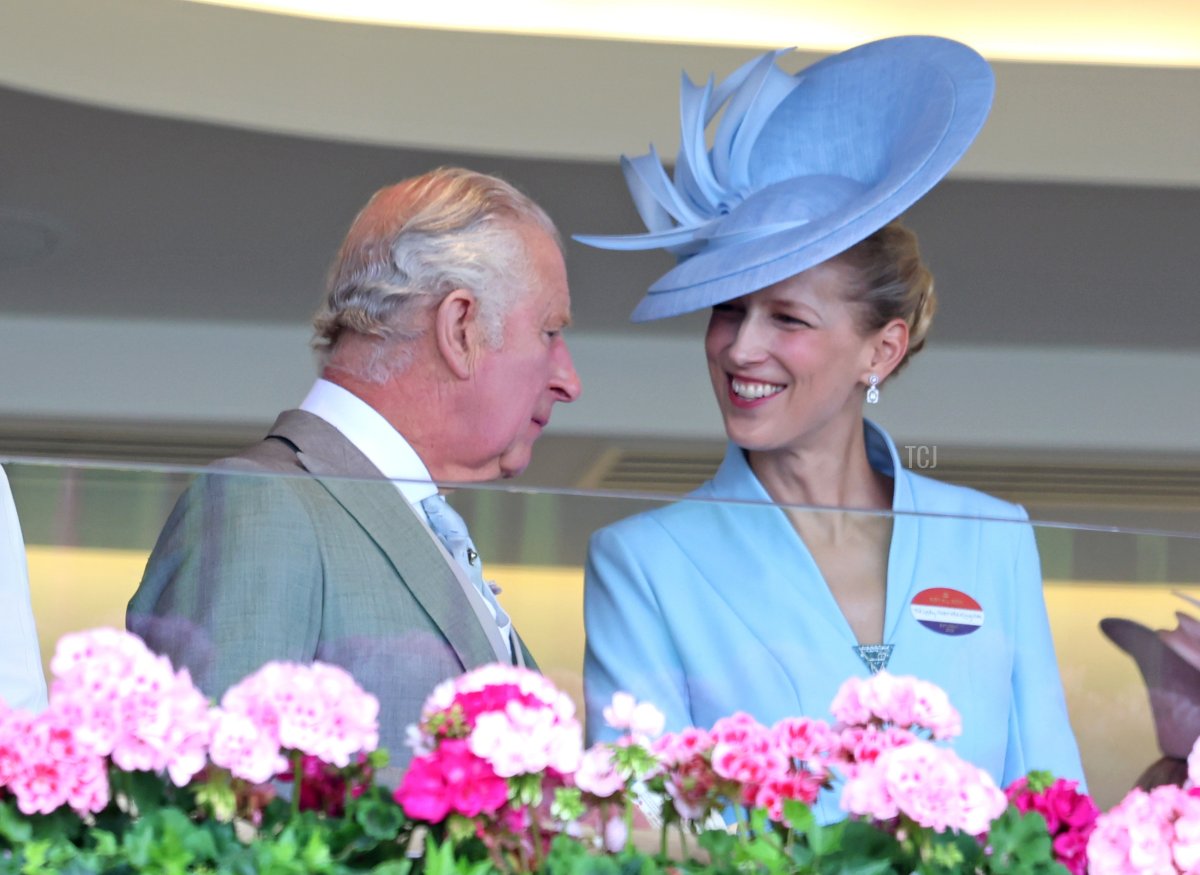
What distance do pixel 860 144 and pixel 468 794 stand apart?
1321 millimetres

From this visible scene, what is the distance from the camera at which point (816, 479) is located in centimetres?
184

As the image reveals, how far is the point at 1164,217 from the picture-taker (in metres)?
4.68

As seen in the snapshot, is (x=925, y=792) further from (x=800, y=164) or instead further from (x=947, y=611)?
(x=800, y=164)

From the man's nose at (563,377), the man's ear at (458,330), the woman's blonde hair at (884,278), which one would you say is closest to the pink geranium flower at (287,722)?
the man's ear at (458,330)

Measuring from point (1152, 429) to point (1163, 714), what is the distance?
4.73 metres

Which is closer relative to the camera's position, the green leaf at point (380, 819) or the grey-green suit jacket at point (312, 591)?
the green leaf at point (380, 819)

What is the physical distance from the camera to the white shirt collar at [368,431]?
1534mm

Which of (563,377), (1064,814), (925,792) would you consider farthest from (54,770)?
(563,377)

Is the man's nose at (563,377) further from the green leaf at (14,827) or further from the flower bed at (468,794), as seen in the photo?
the green leaf at (14,827)

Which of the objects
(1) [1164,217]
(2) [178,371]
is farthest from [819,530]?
(2) [178,371]

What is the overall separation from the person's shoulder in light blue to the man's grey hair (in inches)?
24.0

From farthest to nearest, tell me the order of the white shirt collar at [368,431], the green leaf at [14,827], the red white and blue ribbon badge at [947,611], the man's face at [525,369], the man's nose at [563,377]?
the man's nose at [563,377] → the man's face at [525,369] → the white shirt collar at [368,431] → the red white and blue ribbon badge at [947,611] → the green leaf at [14,827]

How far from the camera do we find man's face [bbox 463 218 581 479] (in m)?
1.65

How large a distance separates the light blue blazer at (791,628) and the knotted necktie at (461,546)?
0.19 ft
